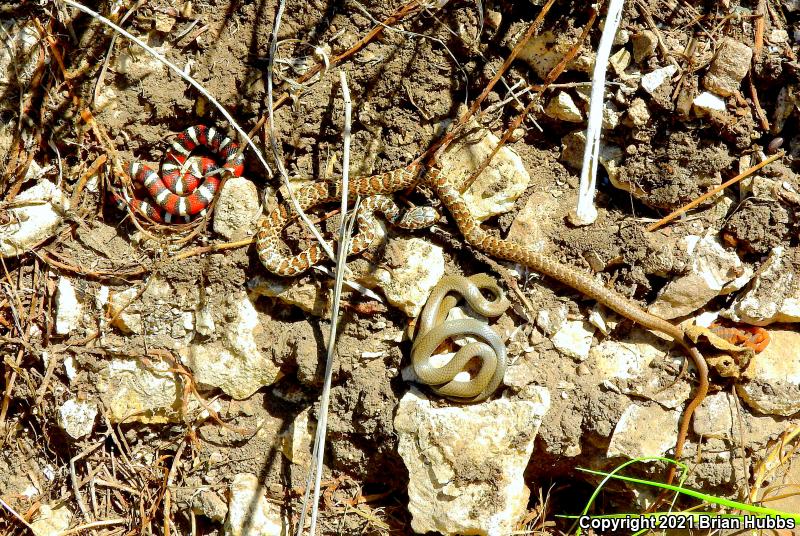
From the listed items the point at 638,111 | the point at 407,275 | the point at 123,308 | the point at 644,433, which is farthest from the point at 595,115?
the point at 123,308

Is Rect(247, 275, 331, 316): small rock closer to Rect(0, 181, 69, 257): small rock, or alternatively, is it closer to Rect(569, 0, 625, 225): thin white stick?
Rect(0, 181, 69, 257): small rock

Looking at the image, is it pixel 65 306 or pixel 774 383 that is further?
pixel 65 306

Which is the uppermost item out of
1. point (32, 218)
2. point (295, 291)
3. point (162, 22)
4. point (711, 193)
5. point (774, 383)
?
point (162, 22)

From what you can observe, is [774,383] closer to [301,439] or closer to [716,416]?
[716,416]

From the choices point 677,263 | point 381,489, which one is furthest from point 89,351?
point 677,263

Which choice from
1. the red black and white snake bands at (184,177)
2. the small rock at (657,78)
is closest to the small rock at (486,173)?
Result: the small rock at (657,78)

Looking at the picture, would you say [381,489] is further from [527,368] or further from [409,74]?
[409,74]

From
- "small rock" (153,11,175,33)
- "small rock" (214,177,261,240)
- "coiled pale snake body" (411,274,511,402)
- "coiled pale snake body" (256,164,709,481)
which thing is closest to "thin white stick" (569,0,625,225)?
"coiled pale snake body" (256,164,709,481)
